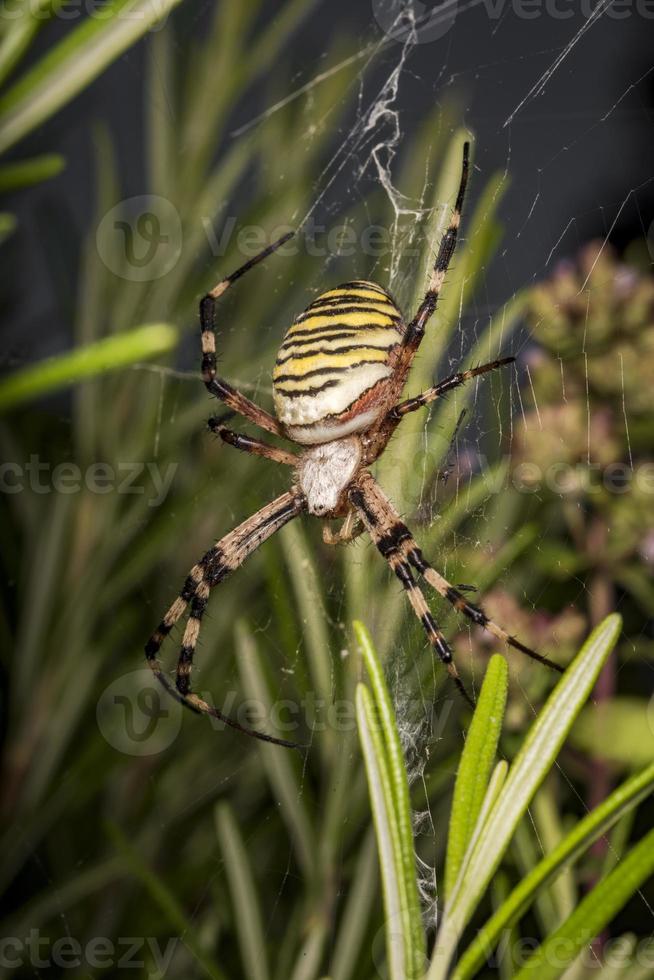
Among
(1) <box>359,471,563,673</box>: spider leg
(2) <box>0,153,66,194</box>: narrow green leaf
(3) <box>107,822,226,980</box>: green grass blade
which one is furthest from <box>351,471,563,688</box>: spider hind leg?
(2) <box>0,153,66,194</box>: narrow green leaf

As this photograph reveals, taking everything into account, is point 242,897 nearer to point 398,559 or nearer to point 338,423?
point 398,559

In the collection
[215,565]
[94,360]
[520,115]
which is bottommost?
[215,565]

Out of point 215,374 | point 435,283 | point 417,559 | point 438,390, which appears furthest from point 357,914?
point 215,374

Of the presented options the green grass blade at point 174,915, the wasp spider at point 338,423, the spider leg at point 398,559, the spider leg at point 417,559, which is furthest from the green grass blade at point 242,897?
the spider leg at point 417,559

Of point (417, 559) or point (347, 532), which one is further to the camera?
point (347, 532)

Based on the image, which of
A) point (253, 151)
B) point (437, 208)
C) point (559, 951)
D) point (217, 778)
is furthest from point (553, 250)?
point (217, 778)

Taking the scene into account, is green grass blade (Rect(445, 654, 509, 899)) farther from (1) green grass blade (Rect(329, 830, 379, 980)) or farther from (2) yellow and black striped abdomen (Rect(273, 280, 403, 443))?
(2) yellow and black striped abdomen (Rect(273, 280, 403, 443))

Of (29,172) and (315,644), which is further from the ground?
(29,172)
